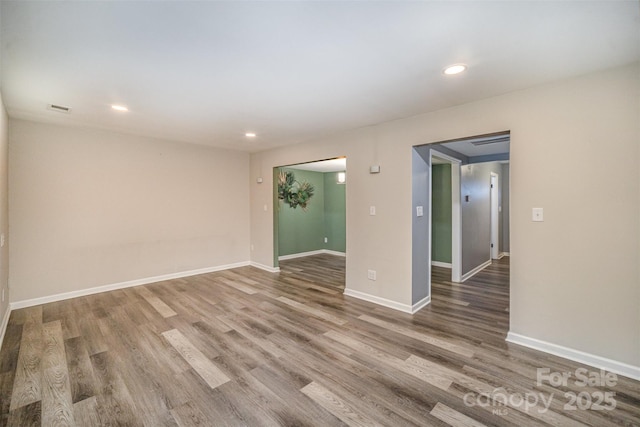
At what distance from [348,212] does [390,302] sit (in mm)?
1382

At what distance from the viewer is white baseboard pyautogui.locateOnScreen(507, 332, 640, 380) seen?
2156 millimetres

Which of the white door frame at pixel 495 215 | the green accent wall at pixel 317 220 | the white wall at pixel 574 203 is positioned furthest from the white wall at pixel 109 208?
the white door frame at pixel 495 215

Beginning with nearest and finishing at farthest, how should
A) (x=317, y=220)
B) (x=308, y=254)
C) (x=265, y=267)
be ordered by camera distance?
(x=265, y=267) < (x=308, y=254) < (x=317, y=220)

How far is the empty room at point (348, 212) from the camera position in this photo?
1746 mm

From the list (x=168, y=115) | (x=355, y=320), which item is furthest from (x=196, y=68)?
(x=355, y=320)

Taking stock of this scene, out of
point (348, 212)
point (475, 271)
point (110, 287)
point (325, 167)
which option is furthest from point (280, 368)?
point (325, 167)

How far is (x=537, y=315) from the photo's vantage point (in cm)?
258

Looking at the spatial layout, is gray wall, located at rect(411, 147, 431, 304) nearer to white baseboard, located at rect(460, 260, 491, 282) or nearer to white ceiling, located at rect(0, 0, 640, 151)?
white ceiling, located at rect(0, 0, 640, 151)

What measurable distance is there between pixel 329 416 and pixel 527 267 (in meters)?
2.24

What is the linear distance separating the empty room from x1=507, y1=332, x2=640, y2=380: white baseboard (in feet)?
0.06

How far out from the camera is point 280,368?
230cm

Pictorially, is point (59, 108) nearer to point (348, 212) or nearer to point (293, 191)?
point (348, 212)

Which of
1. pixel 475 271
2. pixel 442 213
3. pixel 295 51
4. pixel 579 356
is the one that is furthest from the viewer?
pixel 442 213

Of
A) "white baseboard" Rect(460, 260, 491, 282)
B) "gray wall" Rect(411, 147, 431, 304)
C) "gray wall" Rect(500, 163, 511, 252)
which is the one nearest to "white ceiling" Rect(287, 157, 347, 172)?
"gray wall" Rect(411, 147, 431, 304)
